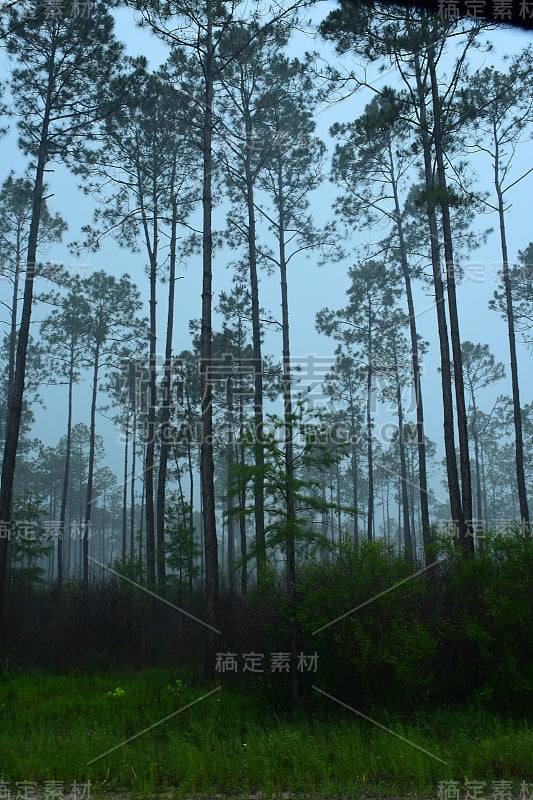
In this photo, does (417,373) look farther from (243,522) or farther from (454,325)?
(454,325)

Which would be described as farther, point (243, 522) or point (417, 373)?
point (417, 373)

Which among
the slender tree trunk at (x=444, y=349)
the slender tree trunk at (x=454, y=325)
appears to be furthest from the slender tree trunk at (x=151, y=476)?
the slender tree trunk at (x=454, y=325)

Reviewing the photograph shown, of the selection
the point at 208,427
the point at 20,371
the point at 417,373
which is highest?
the point at 417,373

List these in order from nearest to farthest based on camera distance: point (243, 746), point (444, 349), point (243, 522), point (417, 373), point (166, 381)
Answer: point (243, 746) < point (444, 349) < point (166, 381) < point (243, 522) < point (417, 373)

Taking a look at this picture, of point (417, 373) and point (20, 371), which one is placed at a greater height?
point (417, 373)

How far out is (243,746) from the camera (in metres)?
7.67

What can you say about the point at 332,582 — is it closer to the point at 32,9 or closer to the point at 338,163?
the point at 32,9

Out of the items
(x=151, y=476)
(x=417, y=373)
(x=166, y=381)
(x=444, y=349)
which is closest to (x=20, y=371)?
(x=166, y=381)

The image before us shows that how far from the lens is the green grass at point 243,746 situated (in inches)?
259

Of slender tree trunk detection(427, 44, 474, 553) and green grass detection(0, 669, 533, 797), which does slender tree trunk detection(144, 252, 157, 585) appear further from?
slender tree trunk detection(427, 44, 474, 553)

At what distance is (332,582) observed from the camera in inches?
384

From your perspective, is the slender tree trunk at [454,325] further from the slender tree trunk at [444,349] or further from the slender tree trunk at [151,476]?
the slender tree trunk at [151,476]

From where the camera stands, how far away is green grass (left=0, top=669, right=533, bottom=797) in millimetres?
6566

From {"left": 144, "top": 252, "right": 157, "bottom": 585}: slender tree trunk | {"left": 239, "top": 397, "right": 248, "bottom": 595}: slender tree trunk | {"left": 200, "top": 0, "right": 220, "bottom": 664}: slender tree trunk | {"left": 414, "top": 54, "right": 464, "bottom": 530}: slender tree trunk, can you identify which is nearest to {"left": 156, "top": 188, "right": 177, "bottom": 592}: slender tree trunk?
{"left": 144, "top": 252, "right": 157, "bottom": 585}: slender tree trunk
